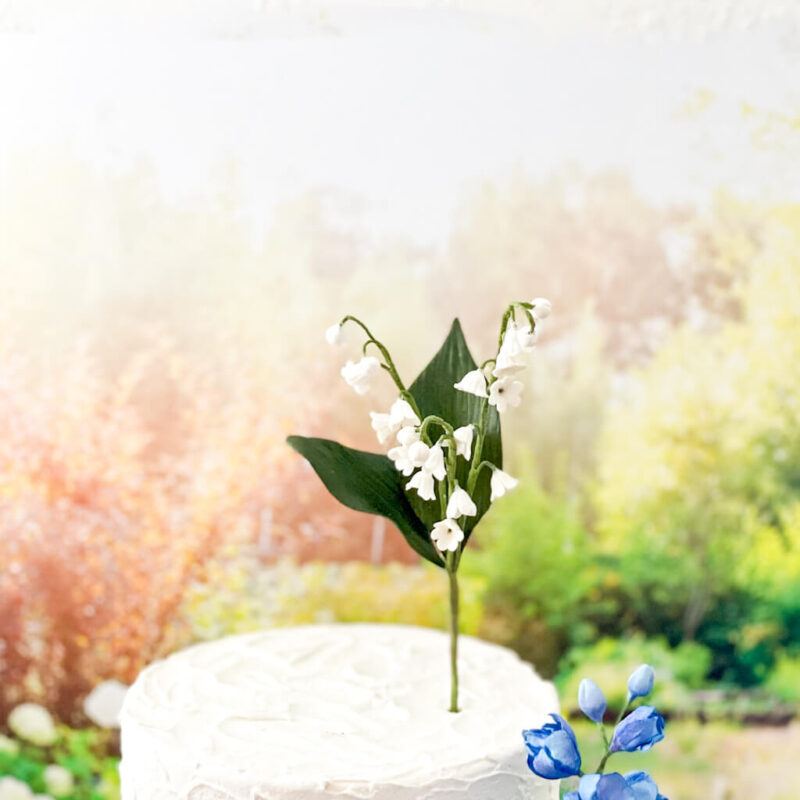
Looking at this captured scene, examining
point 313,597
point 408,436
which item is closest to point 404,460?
point 408,436

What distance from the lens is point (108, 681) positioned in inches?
96.4

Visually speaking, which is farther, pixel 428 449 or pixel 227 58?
pixel 227 58

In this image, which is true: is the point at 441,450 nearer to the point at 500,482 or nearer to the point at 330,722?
the point at 500,482

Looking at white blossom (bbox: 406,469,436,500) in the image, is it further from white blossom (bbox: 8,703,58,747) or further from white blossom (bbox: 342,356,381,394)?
white blossom (bbox: 8,703,58,747)

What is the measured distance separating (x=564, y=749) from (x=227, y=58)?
76.1 inches

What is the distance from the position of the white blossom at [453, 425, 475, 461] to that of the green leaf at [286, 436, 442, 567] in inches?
5.8

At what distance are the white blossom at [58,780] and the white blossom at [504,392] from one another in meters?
1.82

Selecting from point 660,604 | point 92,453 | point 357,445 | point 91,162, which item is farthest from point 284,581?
point 91,162

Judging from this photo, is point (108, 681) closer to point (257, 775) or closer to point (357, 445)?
point (357, 445)

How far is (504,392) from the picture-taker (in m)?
1.31

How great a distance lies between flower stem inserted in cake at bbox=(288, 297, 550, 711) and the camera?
51.1 inches

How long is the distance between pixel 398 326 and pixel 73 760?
1.44 m

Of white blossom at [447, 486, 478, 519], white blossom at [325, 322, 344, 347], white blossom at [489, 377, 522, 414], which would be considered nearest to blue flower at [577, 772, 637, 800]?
white blossom at [447, 486, 478, 519]

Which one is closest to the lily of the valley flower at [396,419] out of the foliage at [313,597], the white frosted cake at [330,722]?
the white frosted cake at [330,722]
